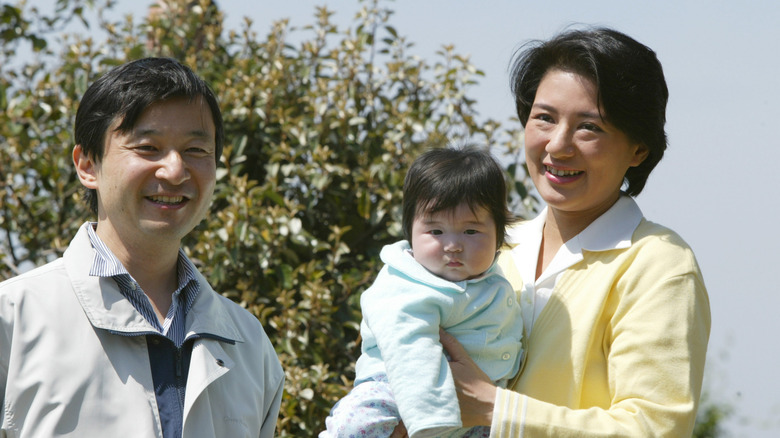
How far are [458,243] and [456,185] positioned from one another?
0.15 meters

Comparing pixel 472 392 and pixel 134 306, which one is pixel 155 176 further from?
pixel 472 392

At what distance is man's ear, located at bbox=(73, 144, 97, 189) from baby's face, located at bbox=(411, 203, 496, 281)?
2.82ft

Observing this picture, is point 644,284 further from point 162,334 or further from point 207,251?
point 207,251

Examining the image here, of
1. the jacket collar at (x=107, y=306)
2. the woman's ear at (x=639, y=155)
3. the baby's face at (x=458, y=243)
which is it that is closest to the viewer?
the jacket collar at (x=107, y=306)

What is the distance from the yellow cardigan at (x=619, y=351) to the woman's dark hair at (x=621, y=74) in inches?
10.6

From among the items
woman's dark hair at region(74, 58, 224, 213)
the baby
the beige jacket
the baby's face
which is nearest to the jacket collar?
the beige jacket

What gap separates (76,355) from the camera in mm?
2246

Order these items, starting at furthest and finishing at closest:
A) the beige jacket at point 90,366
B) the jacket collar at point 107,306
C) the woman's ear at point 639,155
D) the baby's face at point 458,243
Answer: the woman's ear at point 639,155 → the baby's face at point 458,243 → the jacket collar at point 107,306 → the beige jacket at point 90,366

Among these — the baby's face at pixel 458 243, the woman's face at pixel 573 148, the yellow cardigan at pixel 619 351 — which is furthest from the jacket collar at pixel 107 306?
the woman's face at pixel 573 148

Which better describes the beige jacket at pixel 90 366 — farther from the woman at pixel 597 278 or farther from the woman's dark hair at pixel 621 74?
the woman's dark hair at pixel 621 74

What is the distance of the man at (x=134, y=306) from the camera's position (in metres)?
2.21

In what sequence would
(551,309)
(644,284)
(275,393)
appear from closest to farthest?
1. (644,284)
2. (551,309)
3. (275,393)

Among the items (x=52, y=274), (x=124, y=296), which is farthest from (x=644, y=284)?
(x=52, y=274)

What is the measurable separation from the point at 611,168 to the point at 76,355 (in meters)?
1.42
